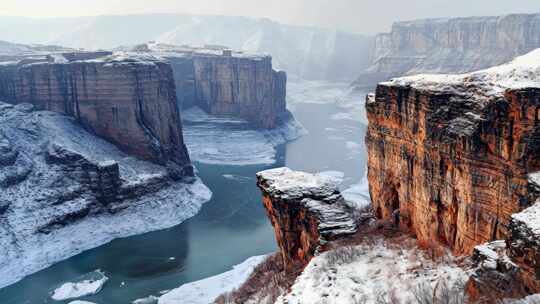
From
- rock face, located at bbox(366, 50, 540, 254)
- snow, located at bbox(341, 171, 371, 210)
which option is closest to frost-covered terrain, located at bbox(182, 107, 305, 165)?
snow, located at bbox(341, 171, 371, 210)

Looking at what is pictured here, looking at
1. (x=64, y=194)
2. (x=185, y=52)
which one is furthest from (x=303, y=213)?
(x=185, y=52)

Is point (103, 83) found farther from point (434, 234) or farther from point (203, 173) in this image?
point (434, 234)

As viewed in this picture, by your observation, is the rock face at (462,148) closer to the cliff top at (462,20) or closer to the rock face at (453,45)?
the rock face at (453,45)

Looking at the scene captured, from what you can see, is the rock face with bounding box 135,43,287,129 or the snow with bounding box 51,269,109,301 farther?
the rock face with bounding box 135,43,287,129

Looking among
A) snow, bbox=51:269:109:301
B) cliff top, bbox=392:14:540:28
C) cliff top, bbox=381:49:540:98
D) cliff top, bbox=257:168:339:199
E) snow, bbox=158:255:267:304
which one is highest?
cliff top, bbox=392:14:540:28

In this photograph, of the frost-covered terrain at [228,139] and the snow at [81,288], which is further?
the frost-covered terrain at [228,139]

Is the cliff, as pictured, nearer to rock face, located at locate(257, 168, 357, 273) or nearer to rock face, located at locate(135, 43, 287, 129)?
rock face, located at locate(135, 43, 287, 129)

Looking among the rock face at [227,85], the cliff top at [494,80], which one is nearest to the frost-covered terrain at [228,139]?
the rock face at [227,85]
